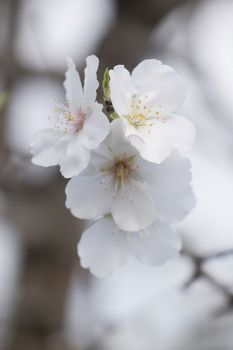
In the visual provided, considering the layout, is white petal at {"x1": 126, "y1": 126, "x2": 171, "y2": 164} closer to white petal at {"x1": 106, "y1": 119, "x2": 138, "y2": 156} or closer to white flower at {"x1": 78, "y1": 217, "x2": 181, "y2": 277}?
white petal at {"x1": 106, "y1": 119, "x2": 138, "y2": 156}

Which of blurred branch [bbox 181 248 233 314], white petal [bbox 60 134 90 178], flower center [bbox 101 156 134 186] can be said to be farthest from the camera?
blurred branch [bbox 181 248 233 314]

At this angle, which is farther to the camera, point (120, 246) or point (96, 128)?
point (120, 246)

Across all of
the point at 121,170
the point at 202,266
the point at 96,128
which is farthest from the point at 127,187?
the point at 202,266

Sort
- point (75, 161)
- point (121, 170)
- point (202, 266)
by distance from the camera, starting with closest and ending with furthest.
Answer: point (75, 161) < point (121, 170) < point (202, 266)

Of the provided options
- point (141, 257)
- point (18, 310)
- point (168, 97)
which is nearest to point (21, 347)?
point (18, 310)

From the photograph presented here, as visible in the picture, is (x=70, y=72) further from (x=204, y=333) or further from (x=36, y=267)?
(x=204, y=333)

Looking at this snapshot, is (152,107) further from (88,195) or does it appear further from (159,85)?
(88,195)

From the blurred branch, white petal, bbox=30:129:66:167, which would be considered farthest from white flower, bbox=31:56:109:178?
the blurred branch
